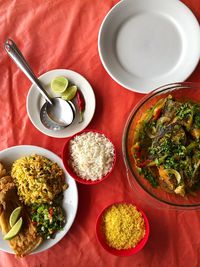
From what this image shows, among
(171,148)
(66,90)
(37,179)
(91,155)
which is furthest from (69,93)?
(171,148)

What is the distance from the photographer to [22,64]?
1.70 m

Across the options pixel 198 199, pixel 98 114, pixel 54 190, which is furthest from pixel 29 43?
pixel 198 199

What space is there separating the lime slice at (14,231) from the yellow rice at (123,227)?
A: 404mm

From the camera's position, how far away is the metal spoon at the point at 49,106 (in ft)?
5.59

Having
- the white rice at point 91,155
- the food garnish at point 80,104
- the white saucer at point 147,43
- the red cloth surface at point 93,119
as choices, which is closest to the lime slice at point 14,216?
the red cloth surface at point 93,119

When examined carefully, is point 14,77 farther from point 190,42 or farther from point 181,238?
point 181,238

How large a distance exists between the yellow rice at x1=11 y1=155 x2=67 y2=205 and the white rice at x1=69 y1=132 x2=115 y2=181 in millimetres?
99

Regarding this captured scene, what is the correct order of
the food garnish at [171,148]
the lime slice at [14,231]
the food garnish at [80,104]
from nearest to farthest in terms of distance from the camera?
the food garnish at [171,148] < the lime slice at [14,231] < the food garnish at [80,104]

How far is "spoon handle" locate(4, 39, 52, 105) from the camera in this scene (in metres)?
1.70

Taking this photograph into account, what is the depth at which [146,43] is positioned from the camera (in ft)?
5.74

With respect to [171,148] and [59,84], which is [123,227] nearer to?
[171,148]

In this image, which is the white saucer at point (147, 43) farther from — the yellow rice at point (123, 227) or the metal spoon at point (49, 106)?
the yellow rice at point (123, 227)

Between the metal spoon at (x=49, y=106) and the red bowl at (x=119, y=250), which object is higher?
the metal spoon at (x=49, y=106)

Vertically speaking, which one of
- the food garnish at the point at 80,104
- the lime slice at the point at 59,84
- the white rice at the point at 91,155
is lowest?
the white rice at the point at 91,155
